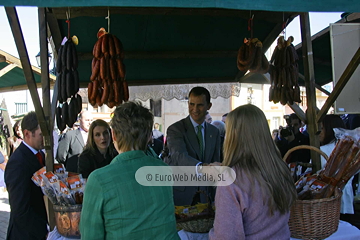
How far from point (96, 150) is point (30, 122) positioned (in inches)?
34.7

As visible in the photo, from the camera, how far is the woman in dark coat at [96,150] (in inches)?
132

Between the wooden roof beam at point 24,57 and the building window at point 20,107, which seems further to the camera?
the building window at point 20,107

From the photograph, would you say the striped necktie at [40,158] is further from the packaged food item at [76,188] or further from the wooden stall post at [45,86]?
the packaged food item at [76,188]

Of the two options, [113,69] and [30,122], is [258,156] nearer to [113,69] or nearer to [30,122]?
[113,69]

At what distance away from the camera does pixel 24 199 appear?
2.36m

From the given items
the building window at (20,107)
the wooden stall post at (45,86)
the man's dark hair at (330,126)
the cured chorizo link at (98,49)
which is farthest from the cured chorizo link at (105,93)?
the building window at (20,107)

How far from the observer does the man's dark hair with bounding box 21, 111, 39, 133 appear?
9.03 feet

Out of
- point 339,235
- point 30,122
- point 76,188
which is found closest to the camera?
point 76,188

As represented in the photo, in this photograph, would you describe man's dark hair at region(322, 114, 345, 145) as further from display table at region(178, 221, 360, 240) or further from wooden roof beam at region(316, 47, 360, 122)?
display table at region(178, 221, 360, 240)

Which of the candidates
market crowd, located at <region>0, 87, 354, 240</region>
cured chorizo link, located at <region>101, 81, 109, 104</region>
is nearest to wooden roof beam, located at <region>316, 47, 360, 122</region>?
market crowd, located at <region>0, 87, 354, 240</region>

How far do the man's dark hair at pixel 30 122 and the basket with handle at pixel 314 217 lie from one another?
7.58 ft

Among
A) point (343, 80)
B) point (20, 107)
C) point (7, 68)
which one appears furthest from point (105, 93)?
point (20, 107)

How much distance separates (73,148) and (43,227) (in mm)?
3068

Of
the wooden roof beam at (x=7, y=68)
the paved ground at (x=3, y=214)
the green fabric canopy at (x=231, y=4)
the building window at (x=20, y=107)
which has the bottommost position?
the paved ground at (x=3, y=214)
